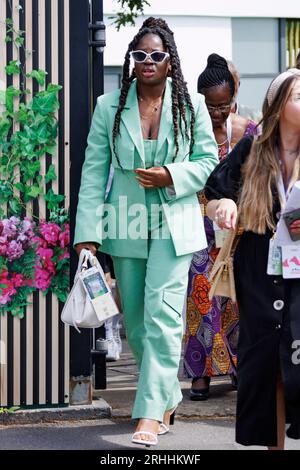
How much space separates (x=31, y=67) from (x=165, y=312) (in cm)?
149

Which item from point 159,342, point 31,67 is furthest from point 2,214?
point 159,342

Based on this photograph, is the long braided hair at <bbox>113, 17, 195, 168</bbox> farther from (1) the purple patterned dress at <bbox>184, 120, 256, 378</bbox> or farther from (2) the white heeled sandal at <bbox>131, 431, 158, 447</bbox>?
(2) the white heeled sandal at <bbox>131, 431, 158, 447</bbox>

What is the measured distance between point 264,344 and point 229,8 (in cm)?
1516

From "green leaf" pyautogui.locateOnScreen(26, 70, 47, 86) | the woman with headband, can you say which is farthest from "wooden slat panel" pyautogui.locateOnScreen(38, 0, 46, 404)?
the woman with headband

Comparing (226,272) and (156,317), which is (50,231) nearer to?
(156,317)

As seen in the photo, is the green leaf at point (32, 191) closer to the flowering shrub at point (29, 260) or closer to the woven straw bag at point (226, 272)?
the flowering shrub at point (29, 260)

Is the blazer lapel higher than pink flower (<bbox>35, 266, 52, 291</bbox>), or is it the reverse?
the blazer lapel

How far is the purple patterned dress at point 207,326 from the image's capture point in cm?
666

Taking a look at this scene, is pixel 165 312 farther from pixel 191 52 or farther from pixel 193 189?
pixel 191 52

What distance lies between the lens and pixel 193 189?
5.54m

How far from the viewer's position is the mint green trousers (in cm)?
529

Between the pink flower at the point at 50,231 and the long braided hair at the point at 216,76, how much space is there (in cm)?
140

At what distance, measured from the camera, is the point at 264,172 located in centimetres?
455

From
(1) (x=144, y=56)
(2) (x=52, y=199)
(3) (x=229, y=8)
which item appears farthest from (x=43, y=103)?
(3) (x=229, y=8)
